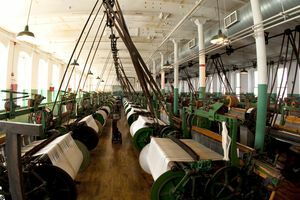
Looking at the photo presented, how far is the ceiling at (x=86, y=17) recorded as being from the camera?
552 cm

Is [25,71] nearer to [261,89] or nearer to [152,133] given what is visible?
[152,133]

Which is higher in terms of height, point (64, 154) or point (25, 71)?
point (25, 71)

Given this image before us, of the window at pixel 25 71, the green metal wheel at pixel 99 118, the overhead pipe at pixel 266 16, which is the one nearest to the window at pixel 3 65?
the window at pixel 25 71

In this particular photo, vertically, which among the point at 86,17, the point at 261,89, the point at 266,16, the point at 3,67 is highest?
the point at 86,17

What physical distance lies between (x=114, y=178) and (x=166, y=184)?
5.33ft

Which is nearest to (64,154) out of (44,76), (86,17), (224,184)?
(224,184)

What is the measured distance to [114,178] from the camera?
3.63m

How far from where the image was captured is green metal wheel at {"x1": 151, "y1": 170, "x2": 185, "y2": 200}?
221 cm

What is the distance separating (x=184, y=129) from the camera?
424 centimetres

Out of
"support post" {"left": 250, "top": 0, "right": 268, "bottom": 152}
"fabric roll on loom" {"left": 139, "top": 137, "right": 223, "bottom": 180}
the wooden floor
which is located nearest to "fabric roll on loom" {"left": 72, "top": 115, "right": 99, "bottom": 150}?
the wooden floor

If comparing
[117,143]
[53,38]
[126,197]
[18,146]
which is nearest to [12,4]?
[53,38]

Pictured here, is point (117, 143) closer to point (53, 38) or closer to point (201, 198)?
point (201, 198)

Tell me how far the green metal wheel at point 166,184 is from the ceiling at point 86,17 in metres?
4.56

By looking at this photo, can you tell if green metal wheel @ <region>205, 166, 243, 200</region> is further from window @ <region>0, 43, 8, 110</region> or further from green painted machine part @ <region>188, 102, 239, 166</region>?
window @ <region>0, 43, 8, 110</region>
